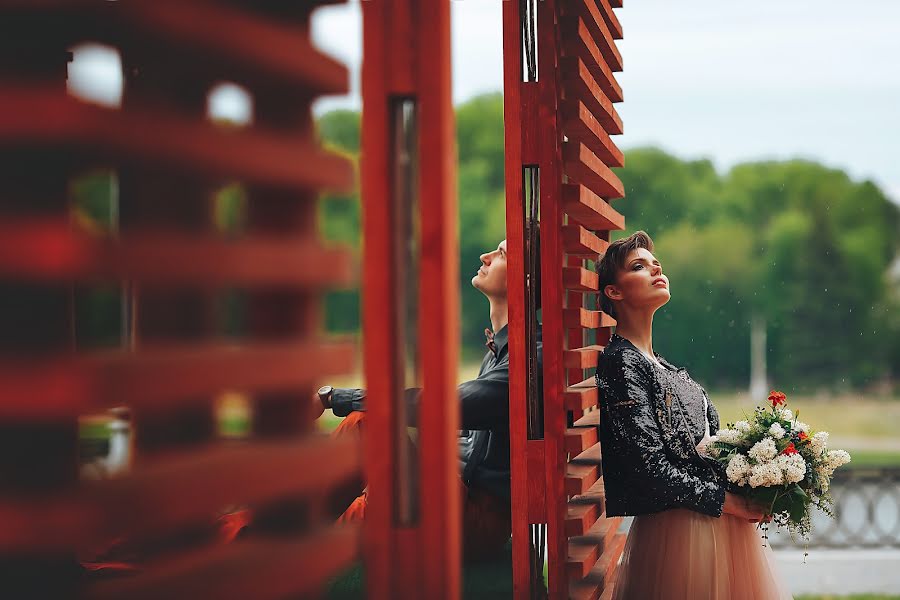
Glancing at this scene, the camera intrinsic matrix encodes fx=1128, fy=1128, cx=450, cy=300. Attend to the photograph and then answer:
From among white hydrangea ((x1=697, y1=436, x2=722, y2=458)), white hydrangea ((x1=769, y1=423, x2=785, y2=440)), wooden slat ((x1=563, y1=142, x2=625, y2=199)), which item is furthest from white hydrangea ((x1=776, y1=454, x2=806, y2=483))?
wooden slat ((x1=563, y1=142, x2=625, y2=199))

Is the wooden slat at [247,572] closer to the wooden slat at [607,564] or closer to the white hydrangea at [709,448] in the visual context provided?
the white hydrangea at [709,448]

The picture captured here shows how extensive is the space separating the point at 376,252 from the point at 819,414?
21985 mm

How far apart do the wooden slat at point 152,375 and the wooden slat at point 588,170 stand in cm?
201

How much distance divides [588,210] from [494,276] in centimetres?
50

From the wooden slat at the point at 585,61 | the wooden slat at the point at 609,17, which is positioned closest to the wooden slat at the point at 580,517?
the wooden slat at the point at 585,61

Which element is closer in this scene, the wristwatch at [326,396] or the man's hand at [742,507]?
the man's hand at [742,507]

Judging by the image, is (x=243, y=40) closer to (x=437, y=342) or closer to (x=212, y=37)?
(x=212, y=37)

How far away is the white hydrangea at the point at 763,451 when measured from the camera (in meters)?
3.07

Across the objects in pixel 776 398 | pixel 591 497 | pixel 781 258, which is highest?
pixel 781 258

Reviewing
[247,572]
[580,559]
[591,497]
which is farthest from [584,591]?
[247,572]

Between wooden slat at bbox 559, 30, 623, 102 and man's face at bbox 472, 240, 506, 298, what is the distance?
2.09ft

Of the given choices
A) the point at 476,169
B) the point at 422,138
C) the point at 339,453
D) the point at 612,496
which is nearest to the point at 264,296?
the point at 339,453

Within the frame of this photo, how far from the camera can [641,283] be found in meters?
3.42

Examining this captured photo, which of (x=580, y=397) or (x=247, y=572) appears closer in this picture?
(x=247, y=572)
